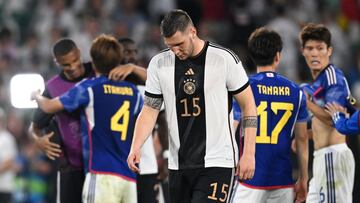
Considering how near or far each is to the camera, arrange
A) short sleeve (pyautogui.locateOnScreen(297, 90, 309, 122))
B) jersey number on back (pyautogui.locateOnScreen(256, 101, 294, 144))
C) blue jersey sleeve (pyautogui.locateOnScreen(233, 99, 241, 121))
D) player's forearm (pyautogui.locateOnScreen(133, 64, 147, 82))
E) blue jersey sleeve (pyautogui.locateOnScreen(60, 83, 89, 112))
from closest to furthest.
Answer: jersey number on back (pyautogui.locateOnScreen(256, 101, 294, 144)), blue jersey sleeve (pyautogui.locateOnScreen(233, 99, 241, 121)), short sleeve (pyautogui.locateOnScreen(297, 90, 309, 122)), blue jersey sleeve (pyautogui.locateOnScreen(60, 83, 89, 112)), player's forearm (pyautogui.locateOnScreen(133, 64, 147, 82))

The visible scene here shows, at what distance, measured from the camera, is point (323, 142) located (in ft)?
36.0

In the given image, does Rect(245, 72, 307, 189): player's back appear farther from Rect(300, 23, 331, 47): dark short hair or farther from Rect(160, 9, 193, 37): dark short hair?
Rect(160, 9, 193, 37): dark short hair

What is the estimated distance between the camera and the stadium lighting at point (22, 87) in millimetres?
18250

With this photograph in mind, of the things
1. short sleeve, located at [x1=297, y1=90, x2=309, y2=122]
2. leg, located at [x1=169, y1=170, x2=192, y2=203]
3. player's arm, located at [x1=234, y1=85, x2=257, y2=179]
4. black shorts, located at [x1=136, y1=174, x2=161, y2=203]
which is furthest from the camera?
black shorts, located at [x1=136, y1=174, x2=161, y2=203]

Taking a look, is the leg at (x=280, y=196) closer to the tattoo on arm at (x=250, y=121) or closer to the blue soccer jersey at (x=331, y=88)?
the blue soccer jersey at (x=331, y=88)

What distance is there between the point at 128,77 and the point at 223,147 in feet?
7.70

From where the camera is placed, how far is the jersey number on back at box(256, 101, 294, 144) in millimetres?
10109

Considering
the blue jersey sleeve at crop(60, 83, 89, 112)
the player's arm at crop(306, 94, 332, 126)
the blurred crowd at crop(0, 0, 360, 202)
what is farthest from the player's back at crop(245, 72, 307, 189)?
the blurred crowd at crop(0, 0, 360, 202)

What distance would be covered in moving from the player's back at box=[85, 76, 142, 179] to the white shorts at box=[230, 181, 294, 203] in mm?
1389

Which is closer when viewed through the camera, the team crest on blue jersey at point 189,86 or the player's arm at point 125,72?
the team crest on blue jersey at point 189,86

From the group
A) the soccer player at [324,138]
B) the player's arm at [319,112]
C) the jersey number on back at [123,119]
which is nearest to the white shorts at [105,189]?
the jersey number on back at [123,119]

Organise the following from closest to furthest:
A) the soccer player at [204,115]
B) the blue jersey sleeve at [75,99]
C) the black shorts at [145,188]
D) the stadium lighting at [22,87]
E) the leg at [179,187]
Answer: the soccer player at [204,115], the leg at [179,187], the blue jersey sleeve at [75,99], the black shorts at [145,188], the stadium lighting at [22,87]

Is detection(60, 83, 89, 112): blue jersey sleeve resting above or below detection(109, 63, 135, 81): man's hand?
below

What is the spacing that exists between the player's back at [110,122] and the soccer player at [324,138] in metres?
1.87
